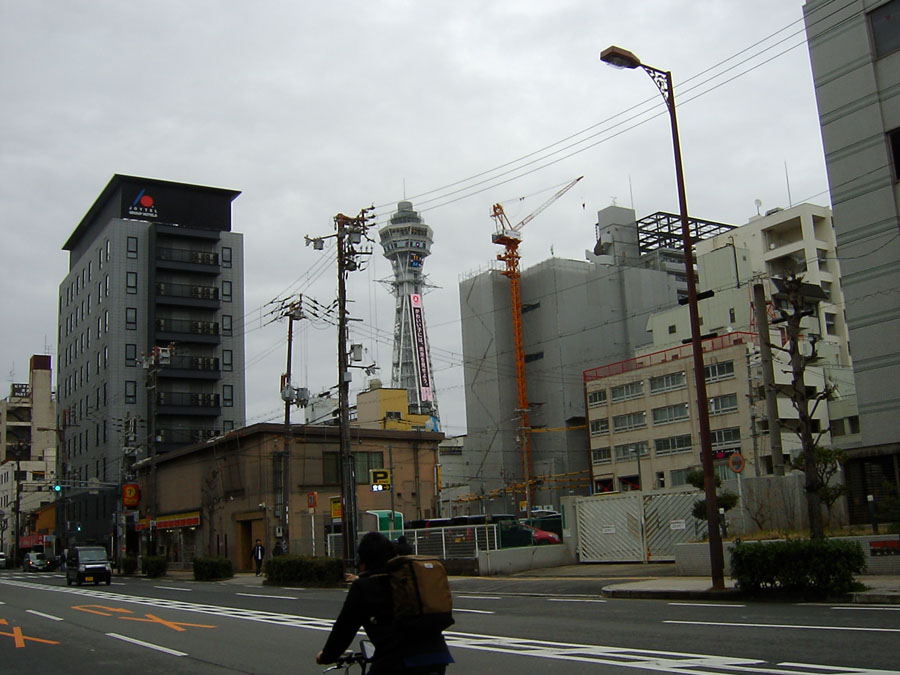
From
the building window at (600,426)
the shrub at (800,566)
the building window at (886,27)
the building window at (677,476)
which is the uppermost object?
the building window at (886,27)

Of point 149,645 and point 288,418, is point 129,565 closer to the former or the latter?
point 288,418

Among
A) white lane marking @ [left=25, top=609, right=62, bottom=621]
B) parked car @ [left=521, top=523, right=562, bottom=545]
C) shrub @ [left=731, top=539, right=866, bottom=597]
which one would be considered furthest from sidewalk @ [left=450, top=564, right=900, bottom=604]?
white lane marking @ [left=25, top=609, right=62, bottom=621]

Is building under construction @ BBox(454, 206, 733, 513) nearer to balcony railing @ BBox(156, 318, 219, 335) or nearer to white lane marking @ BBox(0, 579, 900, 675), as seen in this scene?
balcony railing @ BBox(156, 318, 219, 335)

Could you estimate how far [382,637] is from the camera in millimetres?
5191

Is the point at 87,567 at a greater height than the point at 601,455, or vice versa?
the point at 601,455

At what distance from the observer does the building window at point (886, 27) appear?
98.2 feet

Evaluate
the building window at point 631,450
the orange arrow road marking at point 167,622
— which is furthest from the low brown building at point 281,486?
the building window at point 631,450

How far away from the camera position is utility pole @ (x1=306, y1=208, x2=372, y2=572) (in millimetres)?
30734

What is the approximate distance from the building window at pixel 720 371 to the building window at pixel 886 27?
40889 millimetres

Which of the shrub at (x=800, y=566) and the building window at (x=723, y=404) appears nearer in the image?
the shrub at (x=800, y=566)

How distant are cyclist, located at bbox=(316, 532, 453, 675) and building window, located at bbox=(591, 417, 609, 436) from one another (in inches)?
3042

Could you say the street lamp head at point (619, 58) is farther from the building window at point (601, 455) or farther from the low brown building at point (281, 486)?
the building window at point (601, 455)

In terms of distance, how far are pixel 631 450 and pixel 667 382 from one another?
7508mm

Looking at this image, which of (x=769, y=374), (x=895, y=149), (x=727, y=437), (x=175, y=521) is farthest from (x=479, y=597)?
(x=727, y=437)
